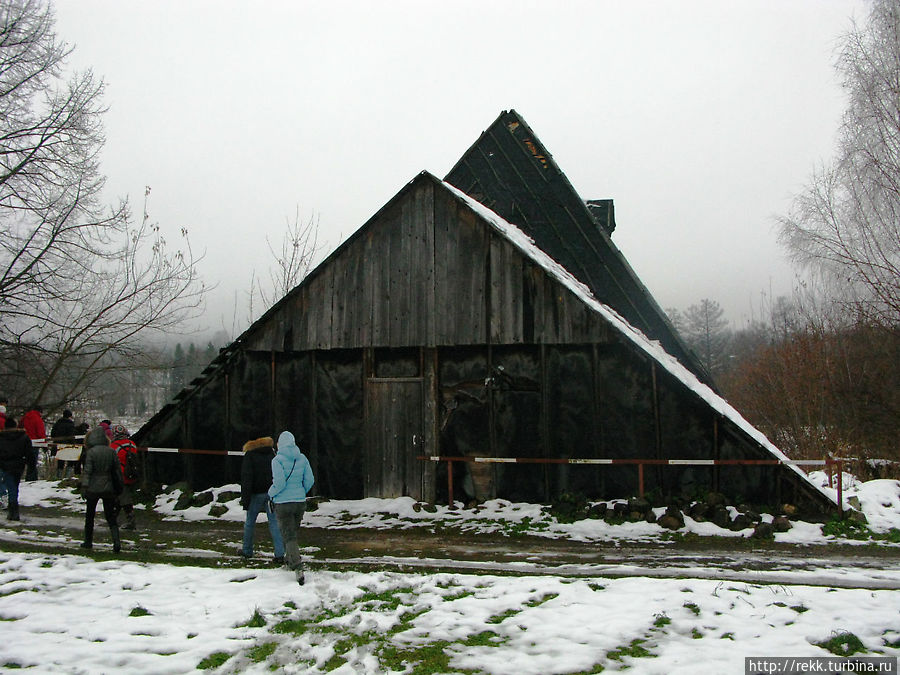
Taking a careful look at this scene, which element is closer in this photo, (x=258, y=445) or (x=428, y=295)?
(x=258, y=445)

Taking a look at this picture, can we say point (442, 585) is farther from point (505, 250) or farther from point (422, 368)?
point (505, 250)

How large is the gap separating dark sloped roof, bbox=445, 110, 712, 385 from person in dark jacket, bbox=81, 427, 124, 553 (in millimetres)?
11323

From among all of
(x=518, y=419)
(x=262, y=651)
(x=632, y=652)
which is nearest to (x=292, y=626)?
(x=262, y=651)

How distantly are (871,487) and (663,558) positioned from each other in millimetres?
5800

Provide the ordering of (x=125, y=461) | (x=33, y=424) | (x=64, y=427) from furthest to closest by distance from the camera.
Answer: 1. (x=64, y=427)
2. (x=33, y=424)
3. (x=125, y=461)

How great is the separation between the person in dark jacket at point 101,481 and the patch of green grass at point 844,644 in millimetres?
8921

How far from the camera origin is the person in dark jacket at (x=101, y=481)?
29.7 feet

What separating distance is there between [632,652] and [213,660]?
3.53 m

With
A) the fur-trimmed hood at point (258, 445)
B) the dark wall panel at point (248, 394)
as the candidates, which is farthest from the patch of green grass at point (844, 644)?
the dark wall panel at point (248, 394)

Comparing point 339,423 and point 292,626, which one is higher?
point 339,423

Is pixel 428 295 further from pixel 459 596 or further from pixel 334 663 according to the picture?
pixel 334 663

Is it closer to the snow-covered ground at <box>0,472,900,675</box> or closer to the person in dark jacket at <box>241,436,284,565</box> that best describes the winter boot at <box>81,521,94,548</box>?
the snow-covered ground at <box>0,472,900,675</box>

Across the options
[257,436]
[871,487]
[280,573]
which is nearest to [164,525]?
[257,436]

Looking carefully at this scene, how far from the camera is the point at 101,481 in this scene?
9.11m
